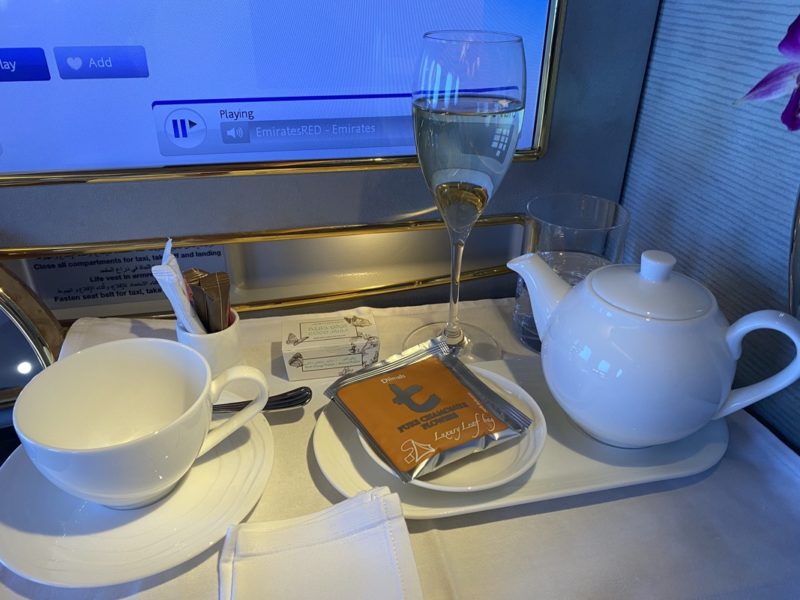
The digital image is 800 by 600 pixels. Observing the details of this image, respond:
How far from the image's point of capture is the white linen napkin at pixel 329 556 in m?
0.33

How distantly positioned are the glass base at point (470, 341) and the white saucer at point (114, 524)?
205 mm

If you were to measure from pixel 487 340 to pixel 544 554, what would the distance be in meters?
0.24

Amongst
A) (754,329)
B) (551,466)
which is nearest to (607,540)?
(551,466)

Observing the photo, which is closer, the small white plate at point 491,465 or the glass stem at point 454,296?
the small white plate at point 491,465

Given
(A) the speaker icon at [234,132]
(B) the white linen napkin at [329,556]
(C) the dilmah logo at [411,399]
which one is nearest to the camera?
(B) the white linen napkin at [329,556]

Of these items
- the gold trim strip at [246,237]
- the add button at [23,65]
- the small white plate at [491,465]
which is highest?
the add button at [23,65]

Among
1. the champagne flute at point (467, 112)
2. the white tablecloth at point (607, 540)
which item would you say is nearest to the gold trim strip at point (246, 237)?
the champagne flute at point (467, 112)

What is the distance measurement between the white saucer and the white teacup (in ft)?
0.05

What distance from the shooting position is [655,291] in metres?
0.40

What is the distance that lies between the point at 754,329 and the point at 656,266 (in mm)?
74

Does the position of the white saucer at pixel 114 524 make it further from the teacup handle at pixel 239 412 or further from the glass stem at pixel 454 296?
the glass stem at pixel 454 296

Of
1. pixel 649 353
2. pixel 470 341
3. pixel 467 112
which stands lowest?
pixel 470 341

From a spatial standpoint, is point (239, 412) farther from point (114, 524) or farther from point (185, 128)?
point (185, 128)

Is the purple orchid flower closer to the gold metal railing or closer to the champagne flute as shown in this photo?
the champagne flute
